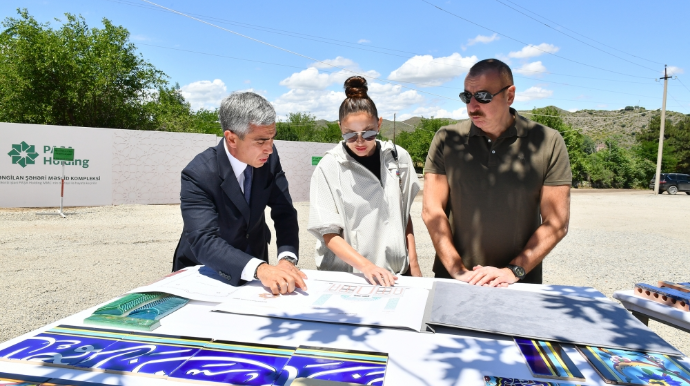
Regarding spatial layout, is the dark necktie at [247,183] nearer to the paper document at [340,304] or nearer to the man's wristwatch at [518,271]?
the paper document at [340,304]

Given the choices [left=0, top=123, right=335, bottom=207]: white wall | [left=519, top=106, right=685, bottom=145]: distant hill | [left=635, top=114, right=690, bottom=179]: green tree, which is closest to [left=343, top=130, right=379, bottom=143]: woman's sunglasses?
[left=0, top=123, right=335, bottom=207]: white wall

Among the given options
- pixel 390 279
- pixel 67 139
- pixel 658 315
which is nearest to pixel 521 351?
pixel 390 279

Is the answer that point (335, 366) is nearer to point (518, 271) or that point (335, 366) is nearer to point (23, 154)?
point (518, 271)

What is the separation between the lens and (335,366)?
3.81 ft

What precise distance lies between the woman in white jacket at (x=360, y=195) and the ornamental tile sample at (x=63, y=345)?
1.09 m

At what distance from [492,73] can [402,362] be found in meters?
1.55

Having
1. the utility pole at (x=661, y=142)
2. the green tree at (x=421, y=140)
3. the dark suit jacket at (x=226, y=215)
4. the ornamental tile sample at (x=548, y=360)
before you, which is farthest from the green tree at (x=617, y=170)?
the ornamental tile sample at (x=548, y=360)

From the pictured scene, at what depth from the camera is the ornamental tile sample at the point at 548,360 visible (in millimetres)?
1142

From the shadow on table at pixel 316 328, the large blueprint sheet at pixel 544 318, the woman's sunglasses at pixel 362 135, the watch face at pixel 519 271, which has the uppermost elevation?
the woman's sunglasses at pixel 362 135

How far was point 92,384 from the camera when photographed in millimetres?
1083

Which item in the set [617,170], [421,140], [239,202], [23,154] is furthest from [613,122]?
[239,202]

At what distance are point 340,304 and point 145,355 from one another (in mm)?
681

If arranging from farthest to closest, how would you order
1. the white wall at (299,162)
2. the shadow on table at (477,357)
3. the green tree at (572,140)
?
the green tree at (572,140), the white wall at (299,162), the shadow on table at (477,357)

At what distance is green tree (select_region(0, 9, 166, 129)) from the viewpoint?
23984 mm
